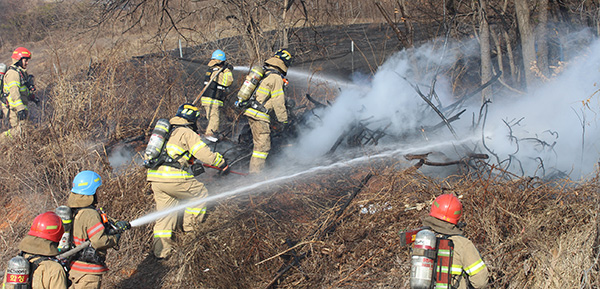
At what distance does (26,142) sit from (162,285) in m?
4.50

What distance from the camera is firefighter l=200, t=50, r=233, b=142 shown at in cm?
868

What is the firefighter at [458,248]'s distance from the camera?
321 cm

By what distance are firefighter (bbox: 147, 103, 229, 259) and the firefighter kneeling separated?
3.10 m

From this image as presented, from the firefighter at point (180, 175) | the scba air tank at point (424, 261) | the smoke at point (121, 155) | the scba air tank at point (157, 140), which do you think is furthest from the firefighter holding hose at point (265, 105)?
the scba air tank at point (424, 261)

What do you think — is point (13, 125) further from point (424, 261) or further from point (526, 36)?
point (526, 36)

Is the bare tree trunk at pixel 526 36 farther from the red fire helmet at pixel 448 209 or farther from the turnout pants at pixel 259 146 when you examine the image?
the red fire helmet at pixel 448 209

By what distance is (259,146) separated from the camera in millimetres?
7277

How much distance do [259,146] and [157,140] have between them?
2.20 metres

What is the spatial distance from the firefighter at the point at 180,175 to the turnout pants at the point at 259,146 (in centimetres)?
152

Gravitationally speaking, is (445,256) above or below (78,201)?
below

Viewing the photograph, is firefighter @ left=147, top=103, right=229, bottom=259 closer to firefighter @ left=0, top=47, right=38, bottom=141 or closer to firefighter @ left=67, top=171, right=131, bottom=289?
firefighter @ left=67, top=171, right=131, bottom=289

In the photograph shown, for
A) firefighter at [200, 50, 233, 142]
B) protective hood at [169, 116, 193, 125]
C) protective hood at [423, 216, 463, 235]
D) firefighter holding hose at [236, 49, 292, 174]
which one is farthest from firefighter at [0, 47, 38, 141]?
protective hood at [423, 216, 463, 235]

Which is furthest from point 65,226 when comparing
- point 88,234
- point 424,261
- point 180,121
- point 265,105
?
point 265,105

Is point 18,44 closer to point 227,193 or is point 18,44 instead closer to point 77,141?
point 77,141
